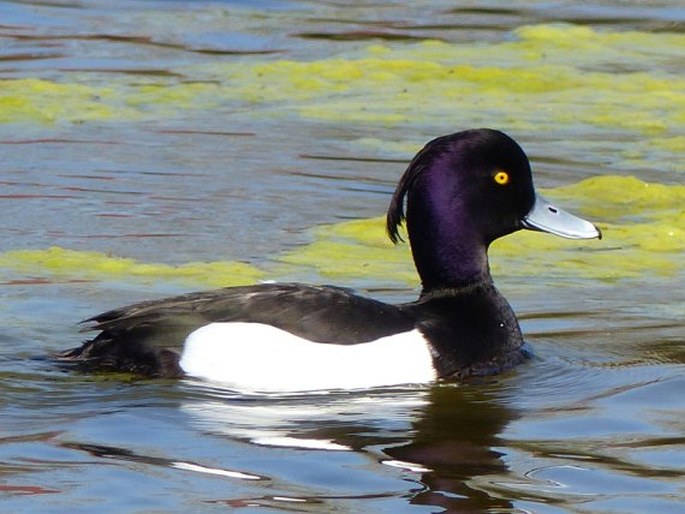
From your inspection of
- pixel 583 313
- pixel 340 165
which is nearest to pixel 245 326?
pixel 583 313

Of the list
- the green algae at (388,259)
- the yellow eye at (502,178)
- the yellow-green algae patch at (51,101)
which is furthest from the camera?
the yellow-green algae patch at (51,101)

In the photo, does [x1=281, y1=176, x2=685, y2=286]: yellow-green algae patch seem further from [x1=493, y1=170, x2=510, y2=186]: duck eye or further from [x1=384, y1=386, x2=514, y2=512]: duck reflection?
[x1=384, y1=386, x2=514, y2=512]: duck reflection

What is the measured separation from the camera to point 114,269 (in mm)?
9930

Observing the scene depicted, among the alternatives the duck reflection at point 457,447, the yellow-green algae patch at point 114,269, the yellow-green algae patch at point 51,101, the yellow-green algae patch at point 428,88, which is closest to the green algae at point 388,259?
the yellow-green algae patch at point 114,269

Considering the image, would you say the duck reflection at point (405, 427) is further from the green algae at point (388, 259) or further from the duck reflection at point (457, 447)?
the green algae at point (388, 259)

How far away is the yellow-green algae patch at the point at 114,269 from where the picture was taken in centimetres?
976

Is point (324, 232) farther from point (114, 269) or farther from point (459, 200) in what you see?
point (459, 200)

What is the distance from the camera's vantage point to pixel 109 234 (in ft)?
35.3

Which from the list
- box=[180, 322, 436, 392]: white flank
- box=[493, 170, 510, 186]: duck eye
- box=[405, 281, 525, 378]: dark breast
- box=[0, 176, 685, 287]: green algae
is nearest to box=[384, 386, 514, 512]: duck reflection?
box=[405, 281, 525, 378]: dark breast

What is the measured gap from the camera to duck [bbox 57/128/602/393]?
25.8 feet

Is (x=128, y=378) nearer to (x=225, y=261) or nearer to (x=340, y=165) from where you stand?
(x=225, y=261)

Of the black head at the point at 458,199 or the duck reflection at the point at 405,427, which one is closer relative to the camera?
the duck reflection at the point at 405,427

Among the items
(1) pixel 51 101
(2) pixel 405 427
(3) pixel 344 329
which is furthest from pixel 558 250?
(1) pixel 51 101

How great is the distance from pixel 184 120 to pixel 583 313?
5.36 m
